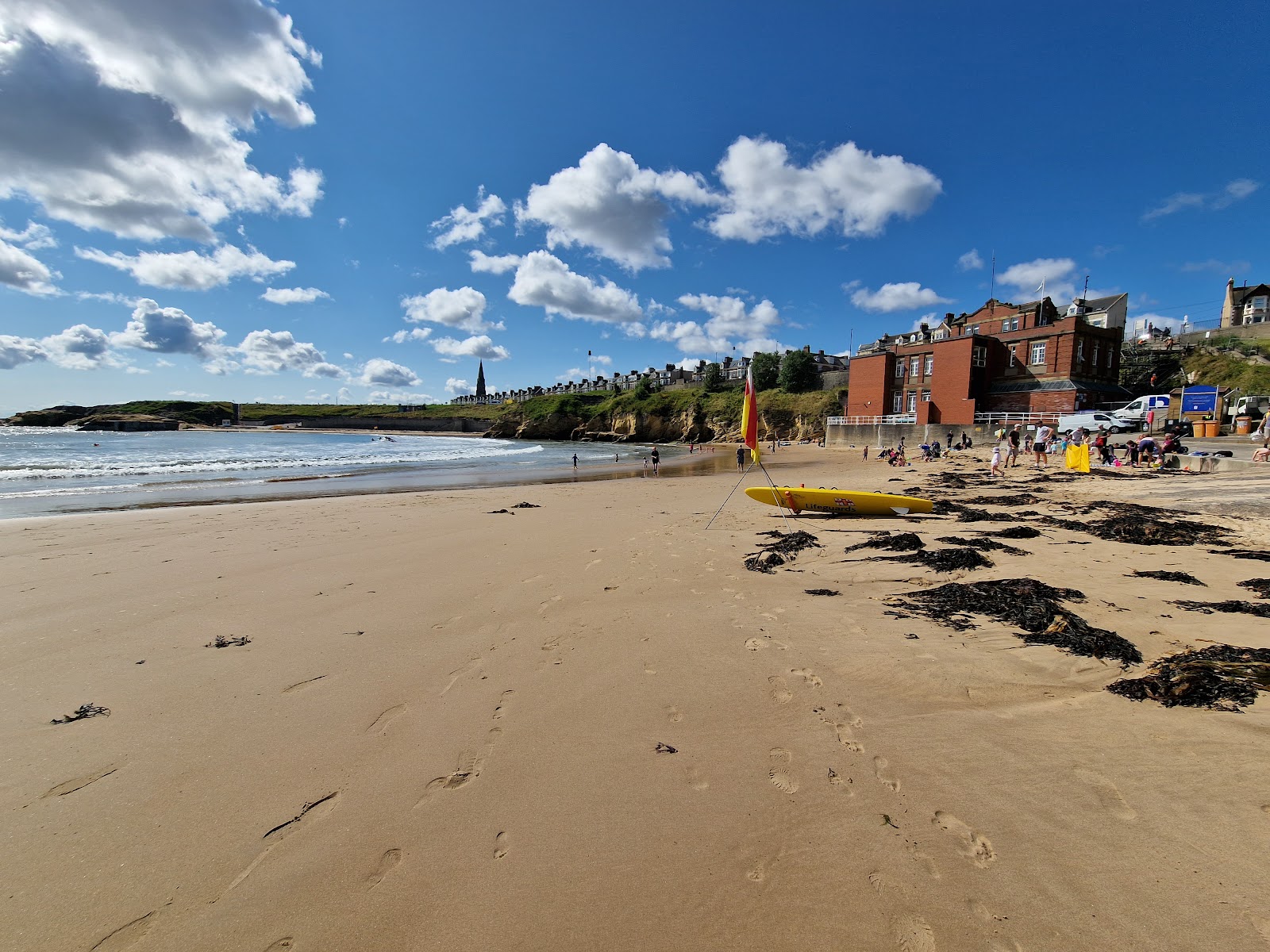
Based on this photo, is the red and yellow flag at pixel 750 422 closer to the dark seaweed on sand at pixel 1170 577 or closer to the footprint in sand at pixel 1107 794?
the dark seaweed on sand at pixel 1170 577

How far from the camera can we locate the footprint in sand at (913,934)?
206 centimetres

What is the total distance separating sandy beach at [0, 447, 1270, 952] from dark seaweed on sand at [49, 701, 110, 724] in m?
0.07

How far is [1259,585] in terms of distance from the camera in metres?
5.94

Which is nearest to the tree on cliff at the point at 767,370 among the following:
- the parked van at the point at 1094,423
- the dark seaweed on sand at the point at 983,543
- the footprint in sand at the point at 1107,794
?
the parked van at the point at 1094,423

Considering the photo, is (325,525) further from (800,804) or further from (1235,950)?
(1235,950)

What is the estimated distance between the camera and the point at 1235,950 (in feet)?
6.52

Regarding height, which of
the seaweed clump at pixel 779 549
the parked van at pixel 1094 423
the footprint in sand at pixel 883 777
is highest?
the parked van at pixel 1094 423

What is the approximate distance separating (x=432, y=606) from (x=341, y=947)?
4.19 meters

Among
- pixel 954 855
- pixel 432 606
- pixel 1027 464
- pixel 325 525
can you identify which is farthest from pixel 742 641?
pixel 1027 464

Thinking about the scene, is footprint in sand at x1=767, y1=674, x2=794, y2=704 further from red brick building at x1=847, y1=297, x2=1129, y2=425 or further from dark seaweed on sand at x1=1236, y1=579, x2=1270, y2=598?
red brick building at x1=847, y1=297, x2=1129, y2=425

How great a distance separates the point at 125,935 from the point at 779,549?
8.06 m

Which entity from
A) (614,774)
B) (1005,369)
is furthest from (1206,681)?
(1005,369)

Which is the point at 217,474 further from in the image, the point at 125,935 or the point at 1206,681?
the point at 1206,681

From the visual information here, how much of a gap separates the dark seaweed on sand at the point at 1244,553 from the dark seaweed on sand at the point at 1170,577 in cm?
181
